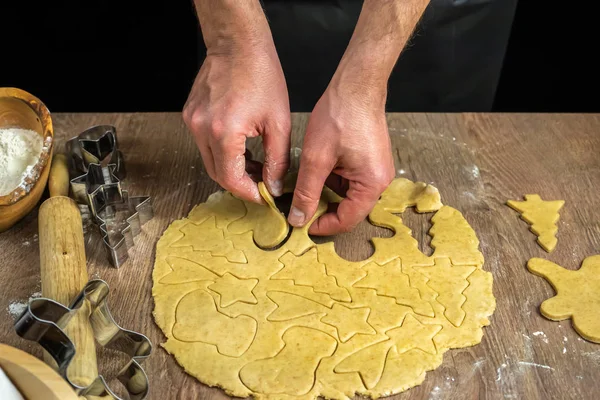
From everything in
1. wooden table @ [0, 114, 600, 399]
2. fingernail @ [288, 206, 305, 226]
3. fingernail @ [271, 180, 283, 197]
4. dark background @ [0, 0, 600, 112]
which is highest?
fingernail @ [271, 180, 283, 197]

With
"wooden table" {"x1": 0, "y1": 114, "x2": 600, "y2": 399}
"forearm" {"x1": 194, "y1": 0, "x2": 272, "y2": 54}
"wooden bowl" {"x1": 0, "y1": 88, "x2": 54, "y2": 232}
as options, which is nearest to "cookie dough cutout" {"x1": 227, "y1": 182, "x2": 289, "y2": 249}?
"wooden table" {"x1": 0, "y1": 114, "x2": 600, "y2": 399}

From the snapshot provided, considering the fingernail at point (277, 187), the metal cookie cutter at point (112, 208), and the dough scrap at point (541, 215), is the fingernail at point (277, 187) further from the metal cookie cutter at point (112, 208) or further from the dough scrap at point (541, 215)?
the dough scrap at point (541, 215)

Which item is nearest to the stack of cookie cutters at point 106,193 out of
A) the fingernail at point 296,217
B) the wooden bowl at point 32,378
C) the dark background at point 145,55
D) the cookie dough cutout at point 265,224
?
the cookie dough cutout at point 265,224

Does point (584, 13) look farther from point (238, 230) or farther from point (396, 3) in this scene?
point (238, 230)

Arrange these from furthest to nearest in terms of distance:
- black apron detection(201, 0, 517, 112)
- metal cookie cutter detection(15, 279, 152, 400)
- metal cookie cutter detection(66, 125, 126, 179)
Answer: black apron detection(201, 0, 517, 112), metal cookie cutter detection(66, 125, 126, 179), metal cookie cutter detection(15, 279, 152, 400)

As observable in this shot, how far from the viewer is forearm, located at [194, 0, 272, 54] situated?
1.35 m

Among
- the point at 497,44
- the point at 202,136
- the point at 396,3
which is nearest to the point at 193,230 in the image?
the point at 202,136

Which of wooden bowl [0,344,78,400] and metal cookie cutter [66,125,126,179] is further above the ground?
wooden bowl [0,344,78,400]

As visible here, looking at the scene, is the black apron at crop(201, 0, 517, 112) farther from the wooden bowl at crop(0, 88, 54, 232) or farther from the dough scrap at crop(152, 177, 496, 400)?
the wooden bowl at crop(0, 88, 54, 232)

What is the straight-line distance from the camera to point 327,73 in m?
1.85

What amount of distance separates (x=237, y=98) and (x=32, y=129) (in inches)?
21.1

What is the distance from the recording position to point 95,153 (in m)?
1.57

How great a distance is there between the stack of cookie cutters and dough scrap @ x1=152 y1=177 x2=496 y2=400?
0.27 ft

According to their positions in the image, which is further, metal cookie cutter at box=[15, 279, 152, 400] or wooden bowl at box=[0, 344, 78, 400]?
metal cookie cutter at box=[15, 279, 152, 400]
